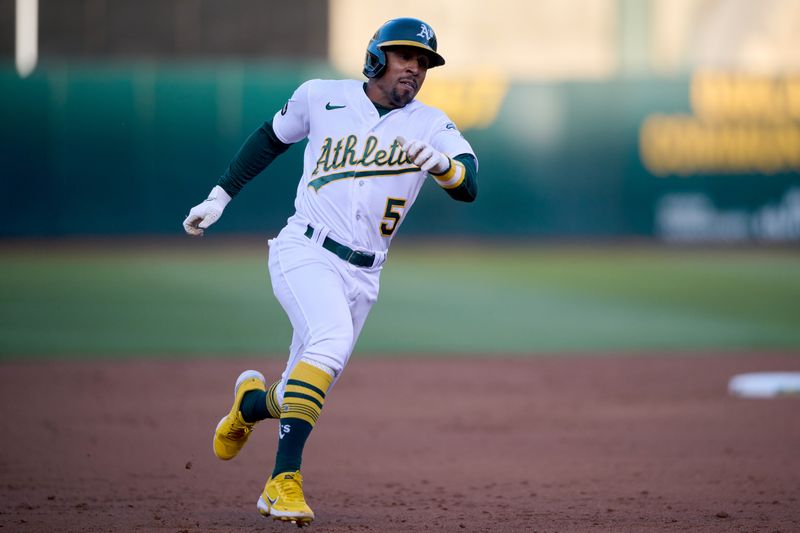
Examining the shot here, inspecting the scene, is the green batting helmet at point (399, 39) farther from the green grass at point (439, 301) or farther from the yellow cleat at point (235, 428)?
the green grass at point (439, 301)

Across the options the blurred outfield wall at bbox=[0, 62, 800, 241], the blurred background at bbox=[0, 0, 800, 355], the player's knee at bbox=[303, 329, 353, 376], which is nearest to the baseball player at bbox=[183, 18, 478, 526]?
the player's knee at bbox=[303, 329, 353, 376]

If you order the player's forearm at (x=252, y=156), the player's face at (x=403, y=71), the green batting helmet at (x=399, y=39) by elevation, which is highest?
the green batting helmet at (x=399, y=39)

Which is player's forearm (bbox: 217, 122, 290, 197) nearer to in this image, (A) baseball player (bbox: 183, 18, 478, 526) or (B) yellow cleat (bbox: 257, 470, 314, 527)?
(A) baseball player (bbox: 183, 18, 478, 526)

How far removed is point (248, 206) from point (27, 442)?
474 inches

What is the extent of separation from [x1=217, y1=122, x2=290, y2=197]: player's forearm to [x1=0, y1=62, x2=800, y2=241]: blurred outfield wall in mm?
12607

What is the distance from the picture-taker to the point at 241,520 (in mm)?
4355

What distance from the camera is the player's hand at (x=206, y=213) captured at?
4621 millimetres

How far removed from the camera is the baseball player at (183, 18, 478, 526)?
426 cm

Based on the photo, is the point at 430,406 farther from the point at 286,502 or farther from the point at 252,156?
the point at 286,502

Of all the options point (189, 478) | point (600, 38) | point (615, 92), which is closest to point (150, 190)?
point (615, 92)

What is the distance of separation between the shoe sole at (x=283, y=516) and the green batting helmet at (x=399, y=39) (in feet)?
5.50

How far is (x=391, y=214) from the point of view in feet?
14.8

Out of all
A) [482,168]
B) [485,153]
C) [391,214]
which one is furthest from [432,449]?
[485,153]

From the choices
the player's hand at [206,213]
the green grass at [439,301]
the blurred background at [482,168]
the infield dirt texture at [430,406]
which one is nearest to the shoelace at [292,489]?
the infield dirt texture at [430,406]
